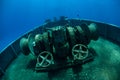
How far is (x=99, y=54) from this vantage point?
301 inches

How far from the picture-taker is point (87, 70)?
6.70m

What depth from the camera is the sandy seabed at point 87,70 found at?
6387 millimetres

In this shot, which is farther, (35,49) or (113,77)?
(35,49)

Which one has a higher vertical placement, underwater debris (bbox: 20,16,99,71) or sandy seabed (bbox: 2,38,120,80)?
underwater debris (bbox: 20,16,99,71)

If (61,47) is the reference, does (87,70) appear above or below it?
below

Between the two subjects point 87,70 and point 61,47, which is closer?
point 87,70

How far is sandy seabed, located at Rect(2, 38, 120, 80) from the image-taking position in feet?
21.0

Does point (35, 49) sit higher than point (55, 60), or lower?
higher

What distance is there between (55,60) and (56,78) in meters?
1.07

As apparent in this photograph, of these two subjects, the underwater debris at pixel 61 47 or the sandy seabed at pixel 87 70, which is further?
the underwater debris at pixel 61 47

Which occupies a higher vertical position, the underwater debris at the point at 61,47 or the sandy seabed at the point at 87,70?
the underwater debris at the point at 61,47

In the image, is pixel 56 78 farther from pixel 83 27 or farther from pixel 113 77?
pixel 83 27

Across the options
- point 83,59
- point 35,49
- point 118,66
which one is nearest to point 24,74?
point 35,49

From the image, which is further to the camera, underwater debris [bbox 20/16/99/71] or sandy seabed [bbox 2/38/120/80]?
underwater debris [bbox 20/16/99/71]
